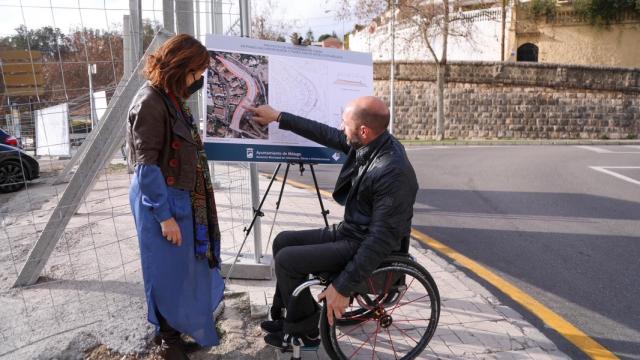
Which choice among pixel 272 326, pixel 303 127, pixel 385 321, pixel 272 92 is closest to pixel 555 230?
pixel 385 321

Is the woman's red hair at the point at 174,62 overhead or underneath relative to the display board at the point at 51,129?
overhead

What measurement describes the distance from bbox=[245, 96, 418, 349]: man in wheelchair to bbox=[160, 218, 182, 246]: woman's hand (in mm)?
590

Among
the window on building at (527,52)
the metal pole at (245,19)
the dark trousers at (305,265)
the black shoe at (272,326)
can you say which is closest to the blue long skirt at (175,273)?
the black shoe at (272,326)

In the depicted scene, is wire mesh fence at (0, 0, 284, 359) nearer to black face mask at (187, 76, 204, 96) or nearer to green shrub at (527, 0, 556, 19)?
black face mask at (187, 76, 204, 96)

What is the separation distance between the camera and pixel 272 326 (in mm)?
3154

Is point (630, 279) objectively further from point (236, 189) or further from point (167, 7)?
point (236, 189)

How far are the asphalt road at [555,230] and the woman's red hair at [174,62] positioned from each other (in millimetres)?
2979

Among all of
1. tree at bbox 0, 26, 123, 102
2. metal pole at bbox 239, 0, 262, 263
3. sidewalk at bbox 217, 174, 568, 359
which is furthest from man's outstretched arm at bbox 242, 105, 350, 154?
sidewalk at bbox 217, 174, 568, 359

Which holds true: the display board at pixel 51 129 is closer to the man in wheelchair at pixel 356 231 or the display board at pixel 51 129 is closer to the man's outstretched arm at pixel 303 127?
the man's outstretched arm at pixel 303 127

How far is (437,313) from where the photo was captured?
9.89ft

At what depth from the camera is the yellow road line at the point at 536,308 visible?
3.38 meters

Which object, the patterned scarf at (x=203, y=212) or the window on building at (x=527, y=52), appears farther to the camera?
the window on building at (x=527, y=52)

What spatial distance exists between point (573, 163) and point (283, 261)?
1180 cm

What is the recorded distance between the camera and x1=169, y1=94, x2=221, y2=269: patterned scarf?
2863 mm
